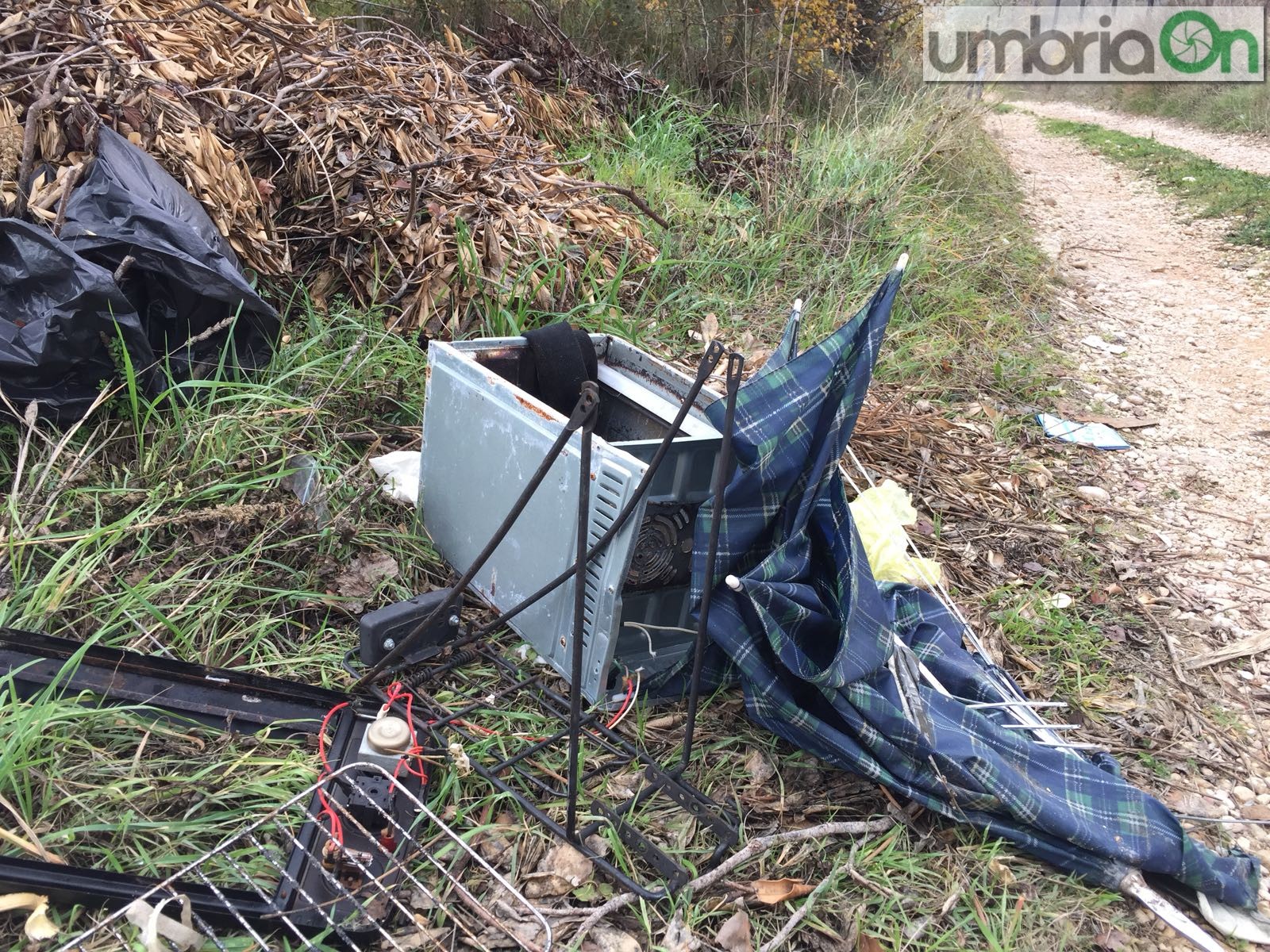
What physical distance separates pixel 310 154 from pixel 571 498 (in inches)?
92.2

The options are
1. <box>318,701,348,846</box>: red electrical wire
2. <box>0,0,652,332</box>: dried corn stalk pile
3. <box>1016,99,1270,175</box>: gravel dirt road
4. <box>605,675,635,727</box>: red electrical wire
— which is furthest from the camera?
<box>1016,99,1270,175</box>: gravel dirt road

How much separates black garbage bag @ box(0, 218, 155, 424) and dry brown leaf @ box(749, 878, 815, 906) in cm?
214

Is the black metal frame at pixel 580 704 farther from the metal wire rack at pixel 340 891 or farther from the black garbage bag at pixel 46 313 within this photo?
the black garbage bag at pixel 46 313

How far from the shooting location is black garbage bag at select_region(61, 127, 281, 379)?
2.53 m

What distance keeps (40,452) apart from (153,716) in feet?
3.03

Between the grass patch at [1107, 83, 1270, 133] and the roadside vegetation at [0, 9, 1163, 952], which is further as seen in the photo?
the grass patch at [1107, 83, 1270, 133]

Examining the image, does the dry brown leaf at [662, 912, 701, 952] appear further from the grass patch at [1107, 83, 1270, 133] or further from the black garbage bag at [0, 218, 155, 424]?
the grass patch at [1107, 83, 1270, 133]

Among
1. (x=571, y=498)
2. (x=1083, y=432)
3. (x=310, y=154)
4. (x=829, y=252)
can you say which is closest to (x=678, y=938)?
(x=571, y=498)

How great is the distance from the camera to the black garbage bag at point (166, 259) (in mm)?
2525

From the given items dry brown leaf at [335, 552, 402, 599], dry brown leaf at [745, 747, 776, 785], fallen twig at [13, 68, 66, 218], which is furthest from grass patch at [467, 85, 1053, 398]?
dry brown leaf at [745, 747, 776, 785]

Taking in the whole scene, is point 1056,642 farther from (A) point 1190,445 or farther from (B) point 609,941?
(A) point 1190,445

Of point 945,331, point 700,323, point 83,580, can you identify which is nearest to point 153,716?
point 83,580

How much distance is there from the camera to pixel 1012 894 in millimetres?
1893

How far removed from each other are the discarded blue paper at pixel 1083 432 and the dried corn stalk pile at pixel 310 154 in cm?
205
